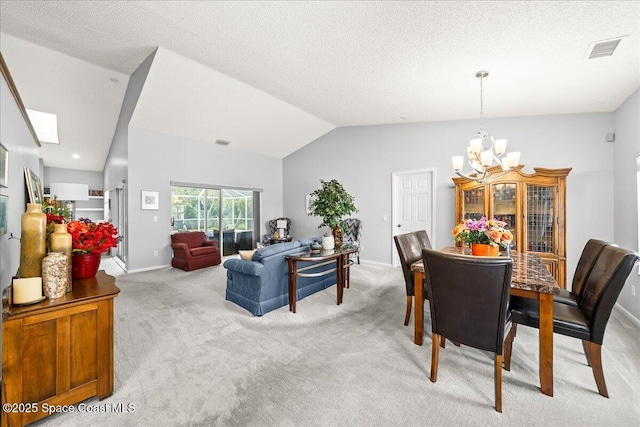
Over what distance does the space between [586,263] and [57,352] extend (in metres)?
3.76

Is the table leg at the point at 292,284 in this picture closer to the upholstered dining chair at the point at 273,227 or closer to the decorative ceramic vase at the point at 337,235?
the decorative ceramic vase at the point at 337,235

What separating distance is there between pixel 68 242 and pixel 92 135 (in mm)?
6513

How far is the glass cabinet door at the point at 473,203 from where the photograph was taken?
411 cm

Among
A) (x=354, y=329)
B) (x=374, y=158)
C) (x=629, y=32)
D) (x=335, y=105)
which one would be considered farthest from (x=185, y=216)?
(x=629, y=32)

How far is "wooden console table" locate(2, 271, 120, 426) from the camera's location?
142cm

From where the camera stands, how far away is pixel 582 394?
177 centimetres

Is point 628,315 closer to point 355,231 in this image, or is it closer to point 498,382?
point 498,382

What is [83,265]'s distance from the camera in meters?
1.93

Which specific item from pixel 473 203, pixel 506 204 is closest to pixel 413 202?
pixel 473 203

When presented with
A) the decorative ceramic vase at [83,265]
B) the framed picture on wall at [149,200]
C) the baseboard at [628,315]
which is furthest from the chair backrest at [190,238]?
the baseboard at [628,315]

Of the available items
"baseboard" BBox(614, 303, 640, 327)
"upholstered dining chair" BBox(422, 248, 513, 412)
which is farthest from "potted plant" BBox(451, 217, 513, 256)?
"baseboard" BBox(614, 303, 640, 327)

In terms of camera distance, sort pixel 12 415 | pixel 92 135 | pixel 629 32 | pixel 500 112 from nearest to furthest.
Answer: pixel 12 415 < pixel 629 32 < pixel 500 112 < pixel 92 135

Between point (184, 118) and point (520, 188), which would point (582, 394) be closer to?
point (520, 188)

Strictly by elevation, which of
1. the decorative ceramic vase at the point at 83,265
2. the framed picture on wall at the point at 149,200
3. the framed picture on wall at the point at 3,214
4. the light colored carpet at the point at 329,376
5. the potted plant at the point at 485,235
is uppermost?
the framed picture on wall at the point at 149,200
